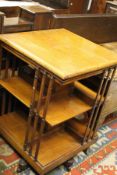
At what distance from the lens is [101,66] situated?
51.9 inches

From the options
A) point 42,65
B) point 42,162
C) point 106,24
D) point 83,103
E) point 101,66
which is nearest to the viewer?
point 42,65

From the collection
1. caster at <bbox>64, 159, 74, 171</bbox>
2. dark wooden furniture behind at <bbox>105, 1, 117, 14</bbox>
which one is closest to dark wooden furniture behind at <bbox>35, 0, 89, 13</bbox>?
dark wooden furniture behind at <bbox>105, 1, 117, 14</bbox>

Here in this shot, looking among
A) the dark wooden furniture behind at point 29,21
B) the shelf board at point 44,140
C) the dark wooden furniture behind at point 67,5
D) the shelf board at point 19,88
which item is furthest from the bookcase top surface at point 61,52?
the dark wooden furniture behind at point 67,5

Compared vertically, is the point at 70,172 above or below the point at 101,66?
below

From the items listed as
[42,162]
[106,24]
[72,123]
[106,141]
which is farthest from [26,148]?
[106,24]

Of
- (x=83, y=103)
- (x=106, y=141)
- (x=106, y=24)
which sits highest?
(x=106, y=24)

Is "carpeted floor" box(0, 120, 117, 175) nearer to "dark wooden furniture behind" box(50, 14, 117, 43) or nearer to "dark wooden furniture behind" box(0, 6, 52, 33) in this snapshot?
→ "dark wooden furniture behind" box(0, 6, 52, 33)

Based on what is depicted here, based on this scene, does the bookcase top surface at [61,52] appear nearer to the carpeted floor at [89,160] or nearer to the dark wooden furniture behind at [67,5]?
the carpeted floor at [89,160]

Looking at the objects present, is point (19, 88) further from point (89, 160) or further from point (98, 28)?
point (98, 28)

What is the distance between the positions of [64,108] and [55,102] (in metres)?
0.07

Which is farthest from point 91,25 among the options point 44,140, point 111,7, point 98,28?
point 44,140

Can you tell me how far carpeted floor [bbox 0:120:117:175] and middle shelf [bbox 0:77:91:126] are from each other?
39 cm

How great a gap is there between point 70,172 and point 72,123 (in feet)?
1.04

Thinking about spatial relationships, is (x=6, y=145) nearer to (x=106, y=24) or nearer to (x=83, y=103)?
(x=83, y=103)
